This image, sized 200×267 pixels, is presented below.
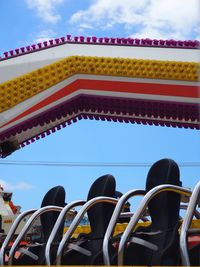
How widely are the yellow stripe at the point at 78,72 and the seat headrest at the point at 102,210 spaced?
17.6ft

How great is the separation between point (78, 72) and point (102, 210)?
5.85 metres

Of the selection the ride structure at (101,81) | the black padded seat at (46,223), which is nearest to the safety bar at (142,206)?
the black padded seat at (46,223)

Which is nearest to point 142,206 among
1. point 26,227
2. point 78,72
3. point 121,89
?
point 26,227

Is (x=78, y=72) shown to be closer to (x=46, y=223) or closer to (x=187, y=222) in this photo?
(x=46, y=223)

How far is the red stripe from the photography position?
9.39 metres

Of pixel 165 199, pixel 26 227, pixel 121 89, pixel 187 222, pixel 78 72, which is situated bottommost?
pixel 26 227

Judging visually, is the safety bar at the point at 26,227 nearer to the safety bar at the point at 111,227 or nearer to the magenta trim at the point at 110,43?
the safety bar at the point at 111,227

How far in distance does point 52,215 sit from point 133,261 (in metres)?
1.34

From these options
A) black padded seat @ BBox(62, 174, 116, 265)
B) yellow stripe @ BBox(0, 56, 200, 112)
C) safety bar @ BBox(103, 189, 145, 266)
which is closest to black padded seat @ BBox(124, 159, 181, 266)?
safety bar @ BBox(103, 189, 145, 266)

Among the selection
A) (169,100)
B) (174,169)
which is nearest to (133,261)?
(174,169)

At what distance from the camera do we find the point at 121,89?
378 inches

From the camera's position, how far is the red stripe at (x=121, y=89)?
9.39m

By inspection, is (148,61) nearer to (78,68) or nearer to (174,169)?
(78,68)

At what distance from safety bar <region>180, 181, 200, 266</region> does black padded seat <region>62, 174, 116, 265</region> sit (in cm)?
96
